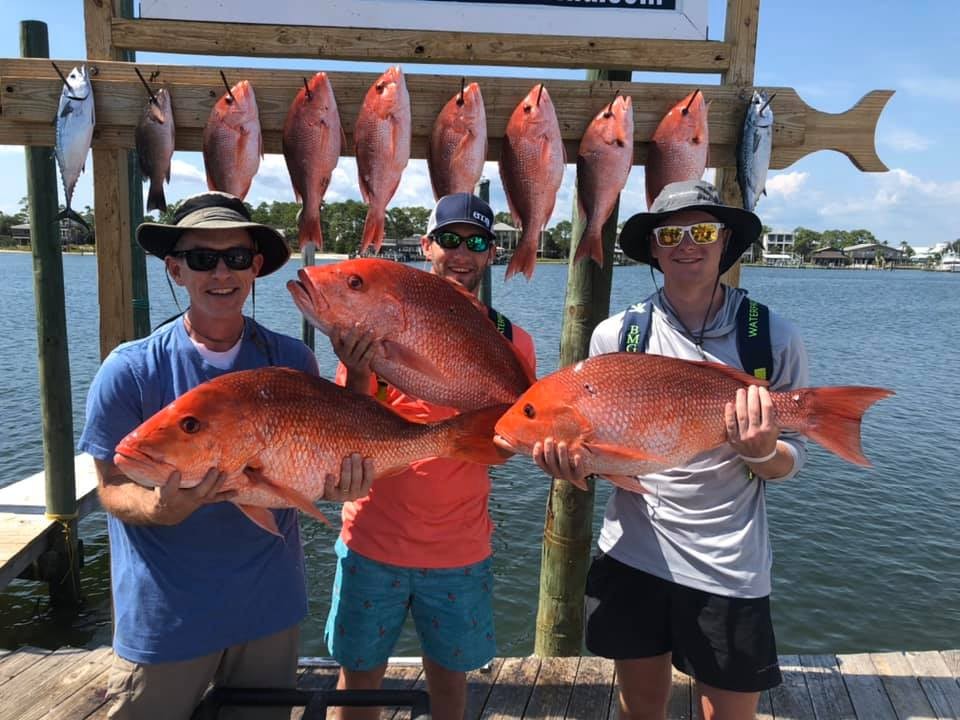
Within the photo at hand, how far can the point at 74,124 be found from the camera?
2.68 metres

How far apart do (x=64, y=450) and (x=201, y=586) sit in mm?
5302

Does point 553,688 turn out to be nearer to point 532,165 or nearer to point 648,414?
point 648,414

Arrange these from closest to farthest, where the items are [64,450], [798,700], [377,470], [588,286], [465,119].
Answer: [377,470] < [465,119] < [798,700] < [588,286] < [64,450]

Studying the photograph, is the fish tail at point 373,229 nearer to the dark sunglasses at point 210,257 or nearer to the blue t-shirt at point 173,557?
the dark sunglasses at point 210,257

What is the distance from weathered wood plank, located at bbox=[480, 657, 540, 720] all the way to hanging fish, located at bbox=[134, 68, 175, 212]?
2.94 meters

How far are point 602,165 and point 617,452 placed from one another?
132 cm

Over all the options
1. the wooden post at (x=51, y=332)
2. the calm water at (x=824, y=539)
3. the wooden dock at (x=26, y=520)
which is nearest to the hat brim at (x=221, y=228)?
the wooden post at (x=51, y=332)

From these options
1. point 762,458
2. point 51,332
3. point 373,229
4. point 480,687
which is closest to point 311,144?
point 373,229

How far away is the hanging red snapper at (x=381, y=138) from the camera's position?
268 cm

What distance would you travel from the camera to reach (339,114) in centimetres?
283

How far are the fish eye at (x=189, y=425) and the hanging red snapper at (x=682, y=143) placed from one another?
2.12 meters

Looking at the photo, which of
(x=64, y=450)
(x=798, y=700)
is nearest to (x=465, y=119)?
(x=798, y=700)

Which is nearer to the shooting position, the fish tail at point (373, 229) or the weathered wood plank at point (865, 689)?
the fish tail at point (373, 229)

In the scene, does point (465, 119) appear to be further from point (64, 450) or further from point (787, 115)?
point (64, 450)
